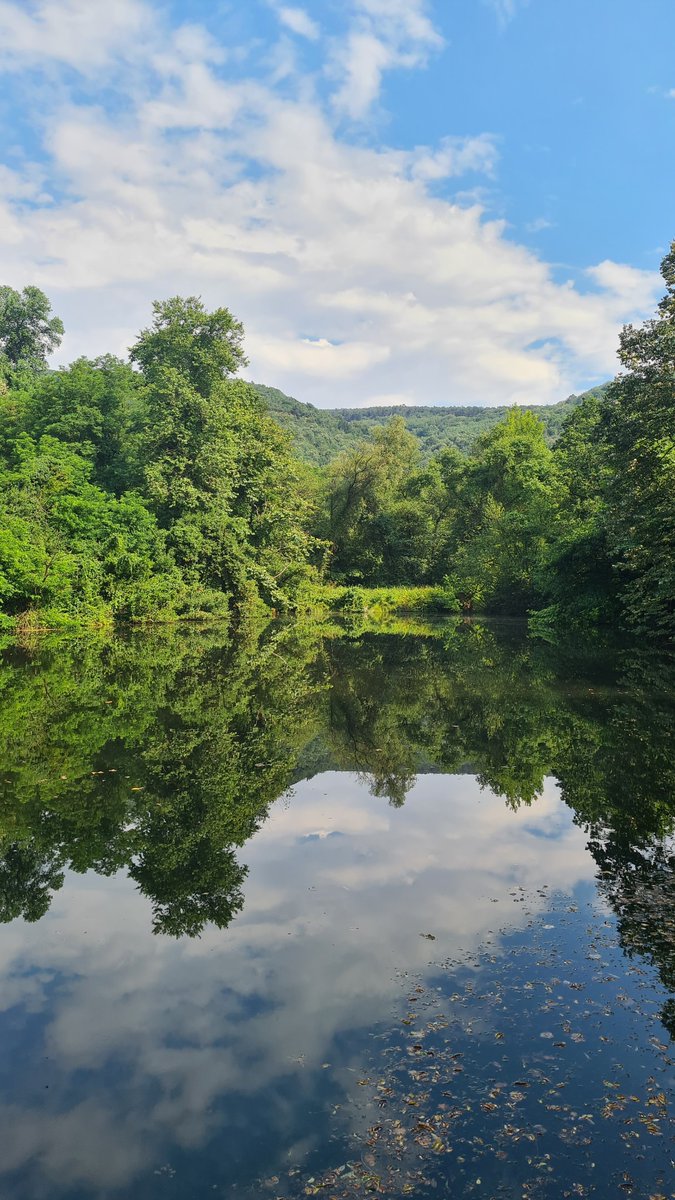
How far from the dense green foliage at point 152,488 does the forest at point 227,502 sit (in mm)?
119

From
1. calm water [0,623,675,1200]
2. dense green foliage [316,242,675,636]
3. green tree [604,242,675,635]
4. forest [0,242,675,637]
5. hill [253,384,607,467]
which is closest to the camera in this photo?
calm water [0,623,675,1200]

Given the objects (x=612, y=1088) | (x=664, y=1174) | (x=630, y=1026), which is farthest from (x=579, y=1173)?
(x=630, y=1026)

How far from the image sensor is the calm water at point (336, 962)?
13.2 ft

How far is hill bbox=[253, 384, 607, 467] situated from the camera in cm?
12888

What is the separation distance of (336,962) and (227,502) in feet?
131

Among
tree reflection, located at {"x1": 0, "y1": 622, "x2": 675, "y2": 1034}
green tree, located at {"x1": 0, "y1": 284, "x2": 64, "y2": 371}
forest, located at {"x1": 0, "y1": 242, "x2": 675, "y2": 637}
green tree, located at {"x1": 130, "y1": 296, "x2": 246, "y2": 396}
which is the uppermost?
green tree, located at {"x1": 0, "y1": 284, "x2": 64, "y2": 371}

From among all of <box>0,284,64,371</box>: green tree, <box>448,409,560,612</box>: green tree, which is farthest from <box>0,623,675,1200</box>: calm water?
<box>0,284,64,371</box>: green tree

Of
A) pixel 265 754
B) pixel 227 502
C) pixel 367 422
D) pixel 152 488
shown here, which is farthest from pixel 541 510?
pixel 367 422

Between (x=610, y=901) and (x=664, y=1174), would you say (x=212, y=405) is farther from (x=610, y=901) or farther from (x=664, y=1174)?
(x=664, y=1174)

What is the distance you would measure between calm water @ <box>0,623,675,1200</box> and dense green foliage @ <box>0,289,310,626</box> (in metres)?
23.3

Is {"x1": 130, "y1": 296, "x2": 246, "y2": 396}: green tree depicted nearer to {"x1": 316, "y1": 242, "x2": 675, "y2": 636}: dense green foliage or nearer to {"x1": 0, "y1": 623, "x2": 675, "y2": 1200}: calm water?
{"x1": 316, "y1": 242, "x2": 675, "y2": 636}: dense green foliage

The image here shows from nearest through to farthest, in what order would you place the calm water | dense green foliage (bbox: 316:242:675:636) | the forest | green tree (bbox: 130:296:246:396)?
the calm water → dense green foliage (bbox: 316:242:675:636) → the forest → green tree (bbox: 130:296:246:396)

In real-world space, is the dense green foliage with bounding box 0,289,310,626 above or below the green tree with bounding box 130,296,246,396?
below

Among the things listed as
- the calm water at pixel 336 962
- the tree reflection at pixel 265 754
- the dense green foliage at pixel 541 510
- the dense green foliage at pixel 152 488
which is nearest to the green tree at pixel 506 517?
the dense green foliage at pixel 541 510
